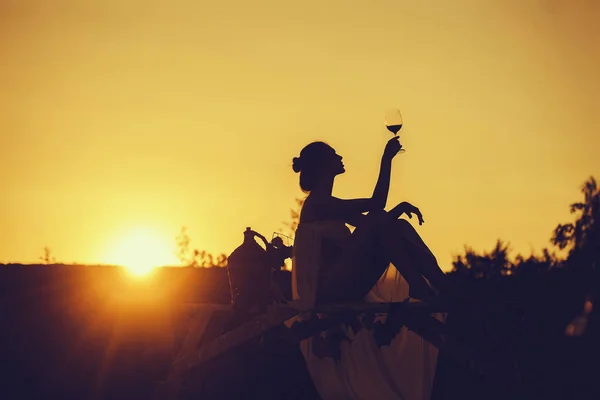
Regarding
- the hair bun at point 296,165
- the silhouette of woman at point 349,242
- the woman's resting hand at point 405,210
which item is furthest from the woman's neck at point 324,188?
the woman's resting hand at point 405,210

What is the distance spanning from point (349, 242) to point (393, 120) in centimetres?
125

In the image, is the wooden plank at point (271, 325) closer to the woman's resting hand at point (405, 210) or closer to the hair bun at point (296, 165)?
the woman's resting hand at point (405, 210)

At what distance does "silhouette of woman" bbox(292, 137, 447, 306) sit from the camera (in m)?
11.3

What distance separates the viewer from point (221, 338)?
12.3 m

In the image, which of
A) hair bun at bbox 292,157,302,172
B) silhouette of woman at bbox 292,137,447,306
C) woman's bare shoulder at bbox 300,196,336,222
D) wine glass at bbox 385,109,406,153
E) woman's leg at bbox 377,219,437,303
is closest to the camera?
woman's leg at bbox 377,219,437,303

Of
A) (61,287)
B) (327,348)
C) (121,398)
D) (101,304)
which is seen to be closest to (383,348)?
(327,348)

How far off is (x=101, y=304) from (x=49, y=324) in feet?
2.15

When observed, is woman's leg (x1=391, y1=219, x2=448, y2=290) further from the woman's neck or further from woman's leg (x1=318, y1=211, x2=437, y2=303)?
the woman's neck

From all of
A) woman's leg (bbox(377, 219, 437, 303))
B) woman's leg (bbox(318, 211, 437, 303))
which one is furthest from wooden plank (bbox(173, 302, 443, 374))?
woman's leg (bbox(318, 211, 437, 303))

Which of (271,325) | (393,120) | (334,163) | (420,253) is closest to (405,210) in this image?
(420,253)

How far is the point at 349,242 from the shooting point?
38.7 feet

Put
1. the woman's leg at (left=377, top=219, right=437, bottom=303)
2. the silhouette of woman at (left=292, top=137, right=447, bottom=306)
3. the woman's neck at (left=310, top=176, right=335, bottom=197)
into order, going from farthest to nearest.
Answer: the woman's neck at (left=310, top=176, right=335, bottom=197) < the silhouette of woman at (left=292, top=137, right=447, bottom=306) < the woman's leg at (left=377, top=219, right=437, bottom=303)

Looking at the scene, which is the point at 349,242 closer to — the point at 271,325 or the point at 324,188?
the point at 324,188

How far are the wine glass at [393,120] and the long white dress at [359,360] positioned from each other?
114 cm
